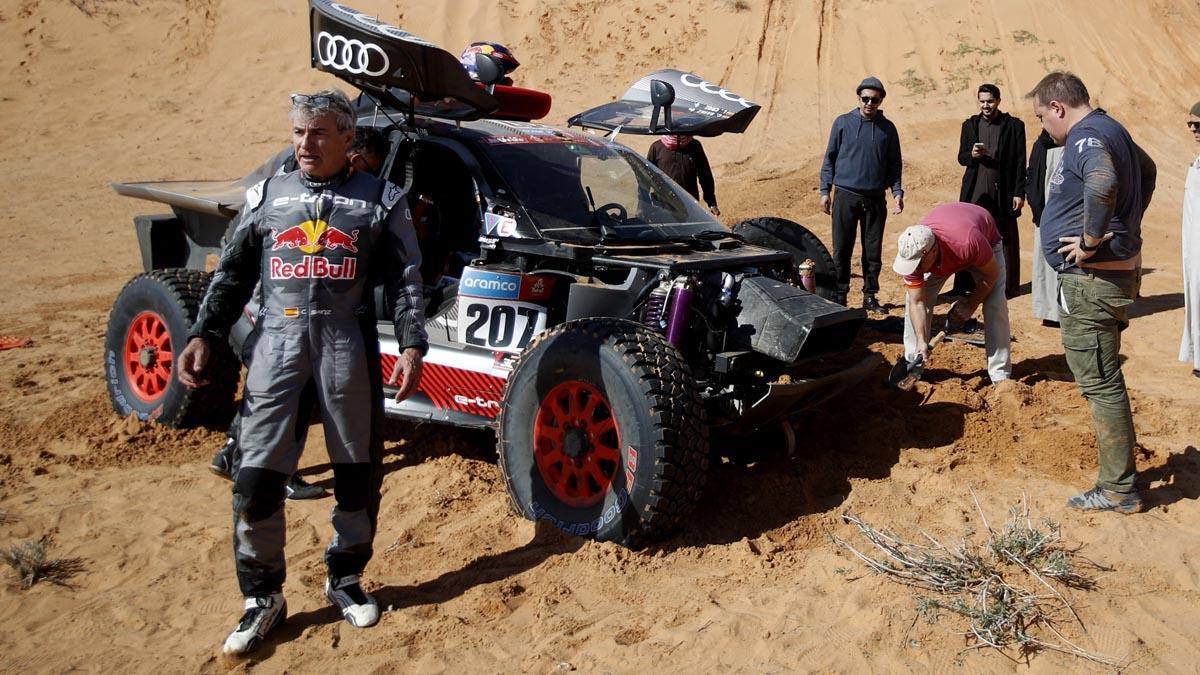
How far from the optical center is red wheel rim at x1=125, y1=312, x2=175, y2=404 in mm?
6293

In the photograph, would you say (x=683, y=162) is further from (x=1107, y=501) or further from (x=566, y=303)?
(x=1107, y=501)

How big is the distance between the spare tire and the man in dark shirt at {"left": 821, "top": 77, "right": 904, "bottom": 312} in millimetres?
1870

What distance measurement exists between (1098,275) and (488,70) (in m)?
3.36

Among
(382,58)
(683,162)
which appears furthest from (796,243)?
(683,162)

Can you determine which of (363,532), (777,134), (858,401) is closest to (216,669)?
(363,532)

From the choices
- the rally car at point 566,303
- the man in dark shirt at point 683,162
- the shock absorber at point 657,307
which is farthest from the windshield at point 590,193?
the man in dark shirt at point 683,162

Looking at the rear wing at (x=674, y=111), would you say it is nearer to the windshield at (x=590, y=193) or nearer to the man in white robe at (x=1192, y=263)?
the windshield at (x=590, y=193)

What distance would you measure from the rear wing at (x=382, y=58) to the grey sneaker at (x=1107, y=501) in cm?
336

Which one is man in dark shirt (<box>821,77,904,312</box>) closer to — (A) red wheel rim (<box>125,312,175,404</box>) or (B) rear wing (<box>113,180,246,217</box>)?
(B) rear wing (<box>113,180,246,217</box>)

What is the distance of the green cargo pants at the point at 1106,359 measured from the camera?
15.8ft

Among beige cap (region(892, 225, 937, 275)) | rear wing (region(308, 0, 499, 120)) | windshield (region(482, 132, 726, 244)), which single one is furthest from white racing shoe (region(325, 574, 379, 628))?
beige cap (region(892, 225, 937, 275))

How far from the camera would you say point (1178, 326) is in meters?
8.25

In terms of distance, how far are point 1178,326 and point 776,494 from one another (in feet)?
A: 15.7

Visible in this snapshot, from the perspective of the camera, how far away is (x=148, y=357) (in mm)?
6277
